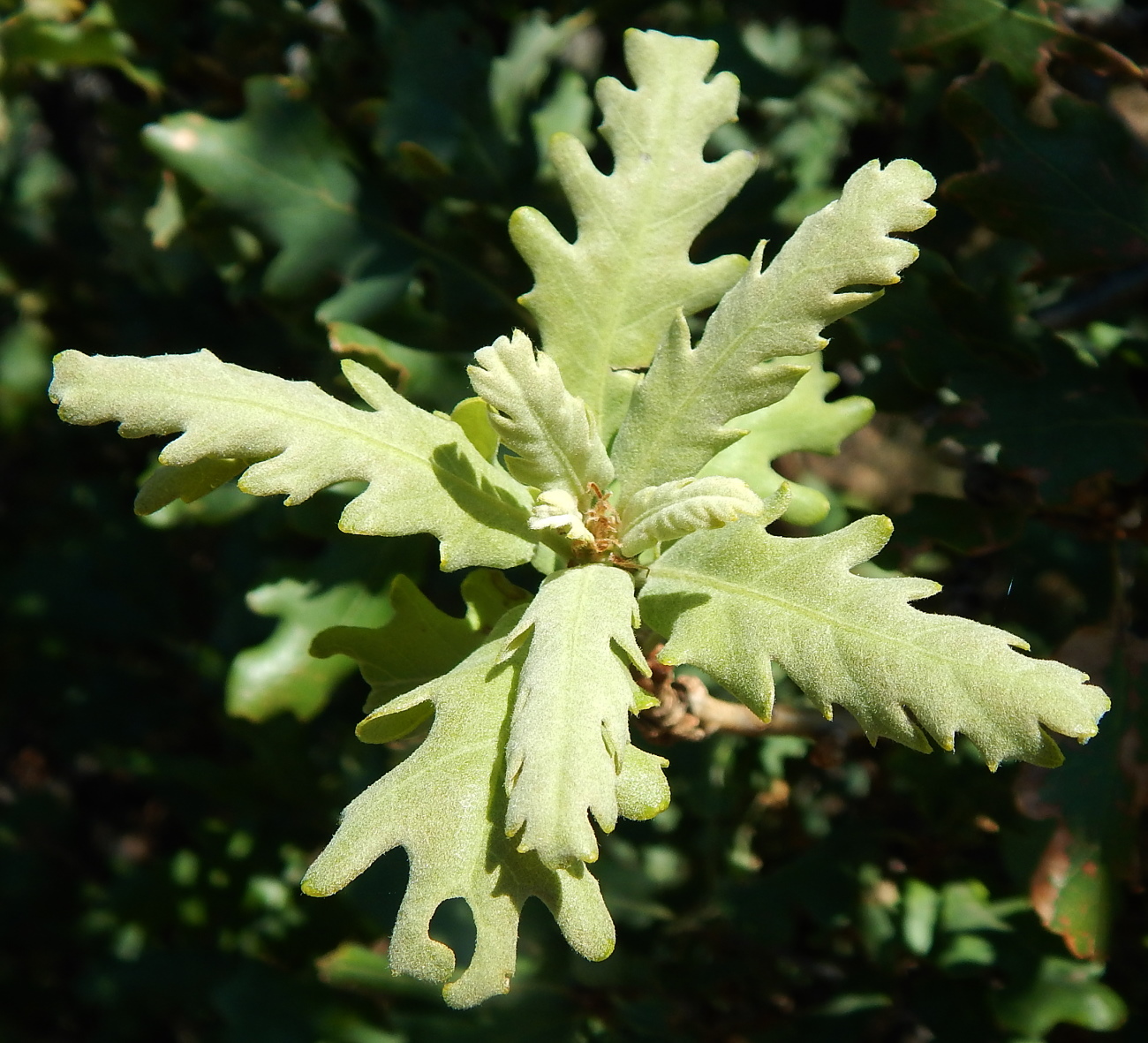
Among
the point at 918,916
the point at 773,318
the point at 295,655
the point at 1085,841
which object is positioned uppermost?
the point at 773,318

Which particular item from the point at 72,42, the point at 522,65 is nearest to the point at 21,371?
the point at 72,42

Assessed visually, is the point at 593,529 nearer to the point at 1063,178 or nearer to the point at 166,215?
the point at 1063,178

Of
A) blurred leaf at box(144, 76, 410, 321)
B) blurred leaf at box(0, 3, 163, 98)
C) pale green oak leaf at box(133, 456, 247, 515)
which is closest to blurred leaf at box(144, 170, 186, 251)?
blurred leaf at box(0, 3, 163, 98)

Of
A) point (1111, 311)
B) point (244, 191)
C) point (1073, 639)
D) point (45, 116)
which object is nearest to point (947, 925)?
point (1073, 639)

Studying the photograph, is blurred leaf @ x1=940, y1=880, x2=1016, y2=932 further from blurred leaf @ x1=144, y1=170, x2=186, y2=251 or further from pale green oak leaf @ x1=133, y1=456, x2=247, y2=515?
blurred leaf @ x1=144, y1=170, x2=186, y2=251

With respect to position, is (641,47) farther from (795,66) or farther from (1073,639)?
(795,66)

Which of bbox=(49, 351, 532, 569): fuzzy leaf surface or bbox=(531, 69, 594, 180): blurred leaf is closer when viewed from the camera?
bbox=(49, 351, 532, 569): fuzzy leaf surface
